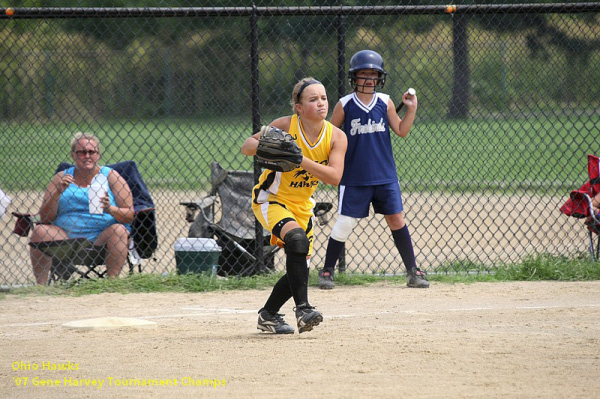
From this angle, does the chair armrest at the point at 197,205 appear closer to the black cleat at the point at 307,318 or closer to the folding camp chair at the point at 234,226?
the folding camp chair at the point at 234,226

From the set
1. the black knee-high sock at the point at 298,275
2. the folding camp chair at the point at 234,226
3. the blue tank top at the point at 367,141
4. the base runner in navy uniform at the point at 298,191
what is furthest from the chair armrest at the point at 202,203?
the black knee-high sock at the point at 298,275

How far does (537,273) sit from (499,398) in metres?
3.70

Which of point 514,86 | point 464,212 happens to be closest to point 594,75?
point 514,86

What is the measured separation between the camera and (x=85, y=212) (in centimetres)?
668

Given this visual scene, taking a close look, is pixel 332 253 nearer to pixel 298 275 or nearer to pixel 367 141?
pixel 367 141

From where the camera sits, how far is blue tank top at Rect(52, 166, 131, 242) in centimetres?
662

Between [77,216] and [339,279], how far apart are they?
2246 mm

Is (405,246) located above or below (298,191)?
below

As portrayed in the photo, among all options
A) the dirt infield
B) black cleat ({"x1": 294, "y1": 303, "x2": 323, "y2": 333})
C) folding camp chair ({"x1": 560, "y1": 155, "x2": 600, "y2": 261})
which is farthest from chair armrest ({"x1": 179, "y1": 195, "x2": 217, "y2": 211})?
folding camp chair ({"x1": 560, "y1": 155, "x2": 600, "y2": 261})

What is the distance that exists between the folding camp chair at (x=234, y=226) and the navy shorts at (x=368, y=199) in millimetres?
433

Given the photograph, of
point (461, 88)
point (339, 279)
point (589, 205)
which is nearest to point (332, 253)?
point (339, 279)

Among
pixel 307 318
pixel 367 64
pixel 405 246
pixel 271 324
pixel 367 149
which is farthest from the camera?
pixel 405 246

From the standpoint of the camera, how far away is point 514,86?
52.4 ft

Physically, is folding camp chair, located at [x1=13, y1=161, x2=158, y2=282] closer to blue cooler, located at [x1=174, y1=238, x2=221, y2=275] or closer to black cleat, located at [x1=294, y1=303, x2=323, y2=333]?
blue cooler, located at [x1=174, y1=238, x2=221, y2=275]
